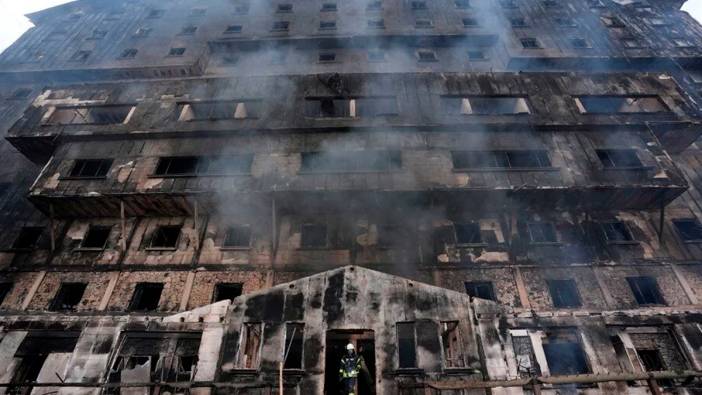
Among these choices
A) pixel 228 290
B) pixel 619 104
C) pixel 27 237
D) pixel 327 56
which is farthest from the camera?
pixel 327 56

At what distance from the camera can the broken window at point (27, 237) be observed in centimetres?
1723

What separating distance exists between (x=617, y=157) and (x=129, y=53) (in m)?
31.9

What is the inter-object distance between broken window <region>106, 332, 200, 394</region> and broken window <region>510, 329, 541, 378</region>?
33.1 ft

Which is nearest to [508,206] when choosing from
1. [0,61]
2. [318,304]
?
[318,304]

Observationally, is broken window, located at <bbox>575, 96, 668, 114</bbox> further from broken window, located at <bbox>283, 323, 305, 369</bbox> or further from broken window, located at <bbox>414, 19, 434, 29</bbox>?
broken window, located at <bbox>283, 323, 305, 369</bbox>

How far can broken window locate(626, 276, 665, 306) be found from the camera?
48.6 feet

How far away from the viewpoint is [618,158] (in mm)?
17406

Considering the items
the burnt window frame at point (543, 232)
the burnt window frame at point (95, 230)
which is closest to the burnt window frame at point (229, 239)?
the burnt window frame at point (95, 230)

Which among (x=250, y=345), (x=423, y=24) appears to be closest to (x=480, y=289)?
(x=250, y=345)

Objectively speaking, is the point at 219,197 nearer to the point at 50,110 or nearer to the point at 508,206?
the point at 50,110

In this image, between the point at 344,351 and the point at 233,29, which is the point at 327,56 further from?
the point at 344,351

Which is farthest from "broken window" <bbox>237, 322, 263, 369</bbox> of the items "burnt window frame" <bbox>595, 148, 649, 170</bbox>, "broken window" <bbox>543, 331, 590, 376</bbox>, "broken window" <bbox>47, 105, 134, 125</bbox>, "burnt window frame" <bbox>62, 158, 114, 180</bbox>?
"burnt window frame" <bbox>595, 148, 649, 170</bbox>

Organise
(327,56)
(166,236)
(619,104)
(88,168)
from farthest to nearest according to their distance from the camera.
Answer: (327,56)
(619,104)
(88,168)
(166,236)

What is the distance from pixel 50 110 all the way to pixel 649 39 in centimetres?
3950
